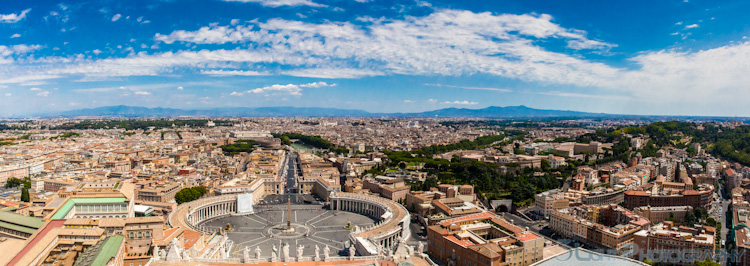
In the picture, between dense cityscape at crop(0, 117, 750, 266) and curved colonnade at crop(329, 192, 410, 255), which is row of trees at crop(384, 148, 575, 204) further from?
curved colonnade at crop(329, 192, 410, 255)

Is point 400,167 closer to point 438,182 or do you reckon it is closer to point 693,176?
point 438,182

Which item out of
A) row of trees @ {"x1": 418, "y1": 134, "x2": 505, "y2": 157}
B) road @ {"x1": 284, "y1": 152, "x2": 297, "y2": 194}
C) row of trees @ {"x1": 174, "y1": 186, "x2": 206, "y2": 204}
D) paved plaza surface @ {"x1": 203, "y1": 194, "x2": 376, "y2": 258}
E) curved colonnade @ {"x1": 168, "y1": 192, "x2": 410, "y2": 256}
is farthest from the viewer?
row of trees @ {"x1": 418, "y1": 134, "x2": 505, "y2": 157}

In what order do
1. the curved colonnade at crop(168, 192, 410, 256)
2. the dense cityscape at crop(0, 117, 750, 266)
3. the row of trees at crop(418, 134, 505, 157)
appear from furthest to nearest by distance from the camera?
the row of trees at crop(418, 134, 505, 157) < the curved colonnade at crop(168, 192, 410, 256) < the dense cityscape at crop(0, 117, 750, 266)

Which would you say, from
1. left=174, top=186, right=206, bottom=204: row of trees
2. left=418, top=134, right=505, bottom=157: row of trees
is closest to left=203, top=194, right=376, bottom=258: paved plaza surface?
left=174, top=186, right=206, bottom=204: row of trees

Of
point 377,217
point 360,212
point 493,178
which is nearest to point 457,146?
point 493,178

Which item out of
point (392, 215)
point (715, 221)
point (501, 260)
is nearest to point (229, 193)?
point (392, 215)

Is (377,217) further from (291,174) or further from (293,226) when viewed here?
(291,174)

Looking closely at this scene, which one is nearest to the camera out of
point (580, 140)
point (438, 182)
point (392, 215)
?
point (392, 215)
